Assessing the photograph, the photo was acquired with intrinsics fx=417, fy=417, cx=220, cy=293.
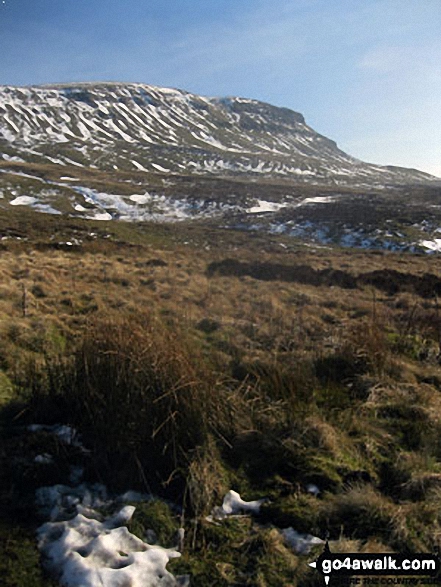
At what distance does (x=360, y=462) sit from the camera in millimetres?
3832

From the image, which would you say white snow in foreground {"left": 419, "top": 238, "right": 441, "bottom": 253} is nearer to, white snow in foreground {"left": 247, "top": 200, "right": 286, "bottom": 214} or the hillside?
the hillside

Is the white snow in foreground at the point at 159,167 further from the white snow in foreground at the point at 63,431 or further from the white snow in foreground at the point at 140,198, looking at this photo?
the white snow in foreground at the point at 63,431

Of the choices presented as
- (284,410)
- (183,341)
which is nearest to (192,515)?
(284,410)

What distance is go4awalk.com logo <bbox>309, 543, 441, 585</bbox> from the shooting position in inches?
103

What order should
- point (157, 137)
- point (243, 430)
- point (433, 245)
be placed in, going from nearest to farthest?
point (243, 430) → point (433, 245) → point (157, 137)

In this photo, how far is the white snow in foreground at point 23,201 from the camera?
4961 cm

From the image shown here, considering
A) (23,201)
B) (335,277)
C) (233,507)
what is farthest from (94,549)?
(23,201)

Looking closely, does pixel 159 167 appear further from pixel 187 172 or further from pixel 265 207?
pixel 265 207

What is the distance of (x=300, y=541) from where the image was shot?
2945 mm

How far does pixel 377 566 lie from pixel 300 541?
20.4 inches

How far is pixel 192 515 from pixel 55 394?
2.13 metres

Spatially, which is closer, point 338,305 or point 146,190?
point 338,305

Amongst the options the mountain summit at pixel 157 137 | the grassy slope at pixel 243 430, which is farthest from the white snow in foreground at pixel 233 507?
the mountain summit at pixel 157 137

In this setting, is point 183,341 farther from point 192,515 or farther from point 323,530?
point 323,530
